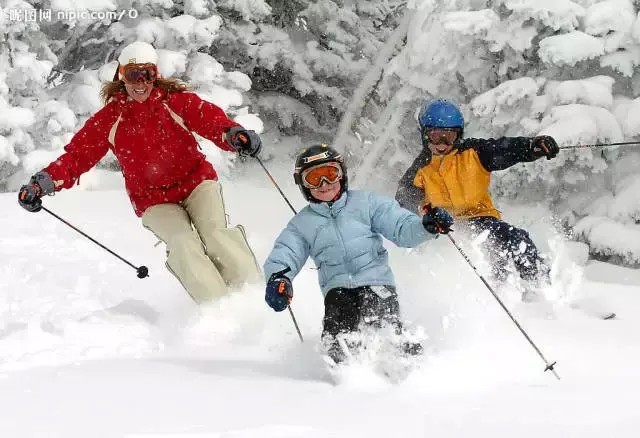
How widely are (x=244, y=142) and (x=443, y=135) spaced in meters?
1.79

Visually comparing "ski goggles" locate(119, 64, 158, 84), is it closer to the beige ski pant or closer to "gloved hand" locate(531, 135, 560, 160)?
the beige ski pant

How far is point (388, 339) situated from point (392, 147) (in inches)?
256

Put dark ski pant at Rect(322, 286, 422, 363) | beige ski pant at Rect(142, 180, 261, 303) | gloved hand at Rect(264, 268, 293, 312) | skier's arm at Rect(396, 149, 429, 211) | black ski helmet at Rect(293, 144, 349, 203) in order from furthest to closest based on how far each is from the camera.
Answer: skier's arm at Rect(396, 149, 429, 211) < beige ski pant at Rect(142, 180, 261, 303) < black ski helmet at Rect(293, 144, 349, 203) < dark ski pant at Rect(322, 286, 422, 363) < gloved hand at Rect(264, 268, 293, 312)

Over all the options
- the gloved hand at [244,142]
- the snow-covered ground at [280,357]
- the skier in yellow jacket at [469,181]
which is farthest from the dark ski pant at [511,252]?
the gloved hand at [244,142]

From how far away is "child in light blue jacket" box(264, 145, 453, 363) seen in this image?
4.62 metres

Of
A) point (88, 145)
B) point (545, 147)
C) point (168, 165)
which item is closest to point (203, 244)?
point (168, 165)

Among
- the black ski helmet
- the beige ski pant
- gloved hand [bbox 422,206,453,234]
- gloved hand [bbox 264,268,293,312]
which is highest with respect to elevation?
gloved hand [bbox 422,206,453,234]

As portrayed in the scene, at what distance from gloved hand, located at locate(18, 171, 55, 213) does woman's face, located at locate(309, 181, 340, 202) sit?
2.25 meters

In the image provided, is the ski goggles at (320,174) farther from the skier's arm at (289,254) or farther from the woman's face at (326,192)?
the skier's arm at (289,254)

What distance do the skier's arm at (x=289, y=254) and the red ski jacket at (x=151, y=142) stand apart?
135 cm

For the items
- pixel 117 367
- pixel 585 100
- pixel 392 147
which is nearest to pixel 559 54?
pixel 585 100

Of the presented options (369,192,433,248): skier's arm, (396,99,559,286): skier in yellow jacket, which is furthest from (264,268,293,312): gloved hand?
(396,99,559,286): skier in yellow jacket

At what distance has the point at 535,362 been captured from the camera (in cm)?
429

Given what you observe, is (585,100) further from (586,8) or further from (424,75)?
(424,75)
